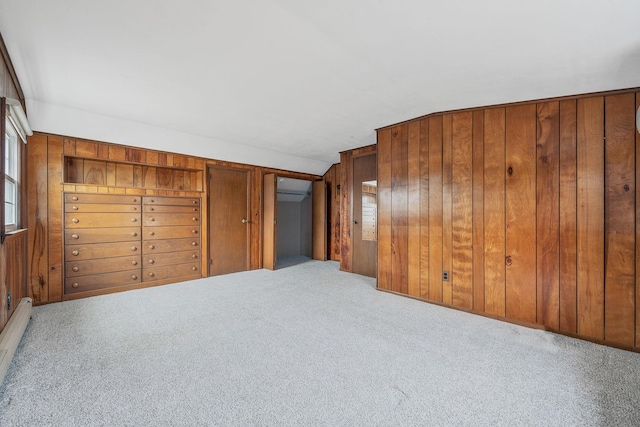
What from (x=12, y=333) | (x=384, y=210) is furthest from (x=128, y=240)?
(x=384, y=210)

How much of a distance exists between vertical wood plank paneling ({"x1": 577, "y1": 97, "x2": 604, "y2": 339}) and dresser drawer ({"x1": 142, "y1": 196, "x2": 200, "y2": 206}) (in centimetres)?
461

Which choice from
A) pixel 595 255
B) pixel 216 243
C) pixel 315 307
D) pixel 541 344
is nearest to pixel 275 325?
pixel 315 307

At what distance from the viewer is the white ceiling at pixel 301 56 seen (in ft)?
4.96

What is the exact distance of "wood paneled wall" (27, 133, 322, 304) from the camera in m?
3.02

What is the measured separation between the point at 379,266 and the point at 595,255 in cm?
207

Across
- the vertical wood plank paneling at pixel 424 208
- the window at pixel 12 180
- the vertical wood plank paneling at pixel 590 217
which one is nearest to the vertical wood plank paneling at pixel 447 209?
the vertical wood plank paneling at pixel 424 208

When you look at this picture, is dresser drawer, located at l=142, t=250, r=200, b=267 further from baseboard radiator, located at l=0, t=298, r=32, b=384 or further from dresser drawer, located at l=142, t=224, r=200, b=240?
baseboard radiator, located at l=0, t=298, r=32, b=384

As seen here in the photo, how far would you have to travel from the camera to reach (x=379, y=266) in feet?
12.0

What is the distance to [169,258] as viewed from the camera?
13.1 ft

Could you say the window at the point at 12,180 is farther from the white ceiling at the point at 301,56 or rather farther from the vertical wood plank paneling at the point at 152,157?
the vertical wood plank paneling at the point at 152,157

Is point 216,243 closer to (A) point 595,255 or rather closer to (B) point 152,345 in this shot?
(B) point 152,345

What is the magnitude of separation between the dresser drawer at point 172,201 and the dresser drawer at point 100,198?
10 centimetres

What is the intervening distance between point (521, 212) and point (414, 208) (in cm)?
105

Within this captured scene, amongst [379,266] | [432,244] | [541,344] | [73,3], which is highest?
[73,3]
